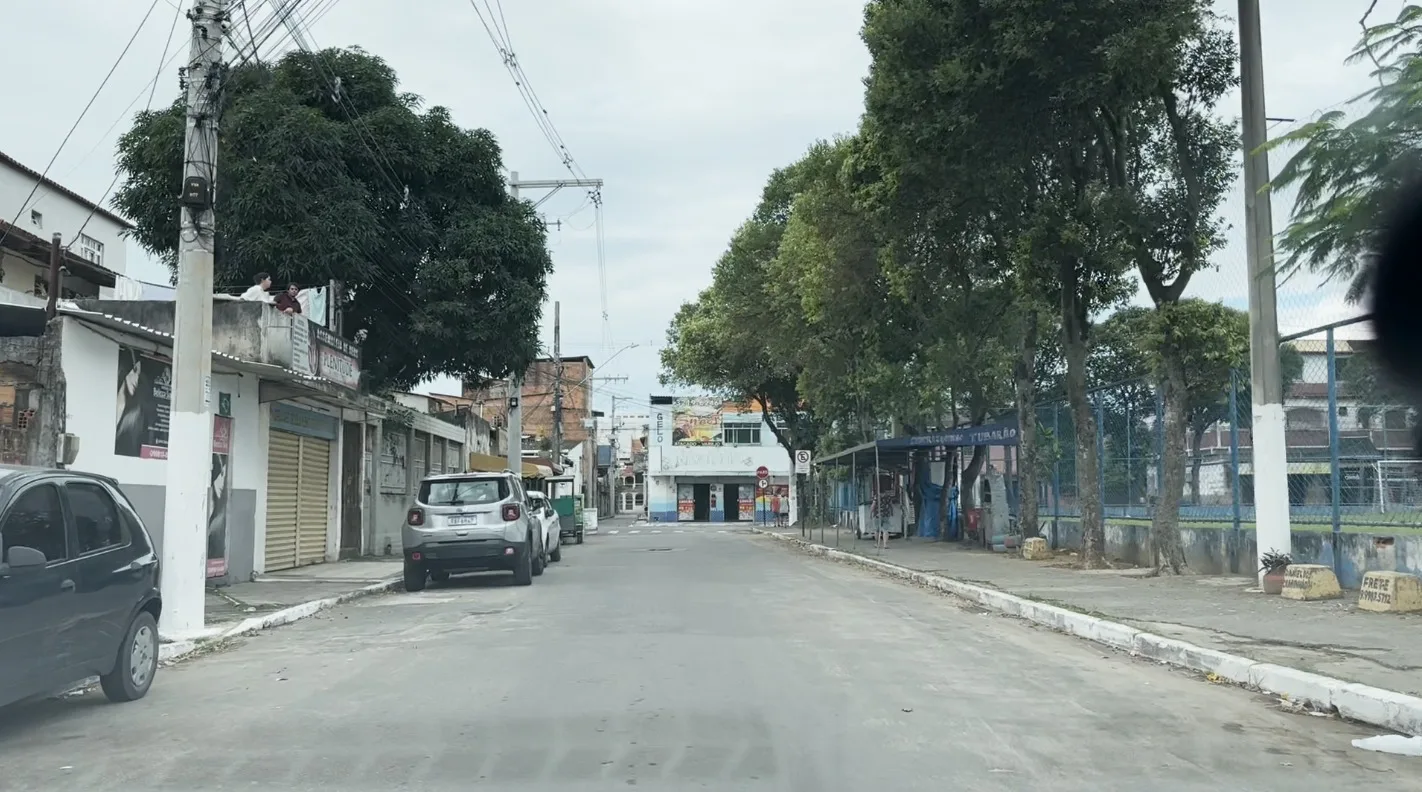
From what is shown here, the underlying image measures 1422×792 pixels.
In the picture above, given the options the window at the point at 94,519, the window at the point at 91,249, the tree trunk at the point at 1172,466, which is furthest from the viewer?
the window at the point at 91,249

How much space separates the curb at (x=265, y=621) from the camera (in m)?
10.8

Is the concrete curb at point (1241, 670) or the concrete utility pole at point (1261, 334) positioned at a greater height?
the concrete utility pole at point (1261, 334)

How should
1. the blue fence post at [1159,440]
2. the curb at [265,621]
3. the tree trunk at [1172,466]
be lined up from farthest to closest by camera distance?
the blue fence post at [1159,440] → the tree trunk at [1172,466] → the curb at [265,621]

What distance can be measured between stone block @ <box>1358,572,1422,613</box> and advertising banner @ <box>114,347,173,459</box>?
1412cm

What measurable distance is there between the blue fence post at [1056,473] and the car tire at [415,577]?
12.9 meters

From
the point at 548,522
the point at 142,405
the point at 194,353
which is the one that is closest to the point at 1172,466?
the point at 548,522

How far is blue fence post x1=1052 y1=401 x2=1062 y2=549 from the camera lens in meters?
23.6

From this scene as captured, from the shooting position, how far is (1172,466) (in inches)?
675

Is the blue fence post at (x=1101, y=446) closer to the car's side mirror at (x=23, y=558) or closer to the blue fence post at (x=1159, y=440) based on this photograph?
the blue fence post at (x=1159, y=440)

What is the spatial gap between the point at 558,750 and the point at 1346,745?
4.67 meters

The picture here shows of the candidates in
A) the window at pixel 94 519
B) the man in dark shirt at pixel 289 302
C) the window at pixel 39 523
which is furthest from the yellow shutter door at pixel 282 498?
the window at pixel 39 523

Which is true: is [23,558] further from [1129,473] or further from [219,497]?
[1129,473]

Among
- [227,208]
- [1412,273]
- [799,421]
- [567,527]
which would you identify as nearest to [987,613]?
[1412,273]

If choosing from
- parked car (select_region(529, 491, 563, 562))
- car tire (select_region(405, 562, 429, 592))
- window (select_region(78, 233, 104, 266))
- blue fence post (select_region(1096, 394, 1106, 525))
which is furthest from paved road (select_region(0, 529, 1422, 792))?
window (select_region(78, 233, 104, 266))
